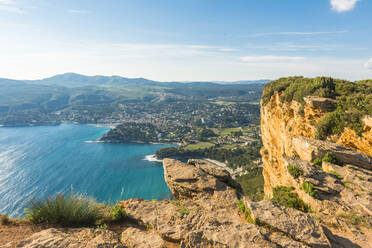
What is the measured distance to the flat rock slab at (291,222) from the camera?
4864 millimetres

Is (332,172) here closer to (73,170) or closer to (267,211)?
(267,211)

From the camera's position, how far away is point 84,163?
77.0 metres

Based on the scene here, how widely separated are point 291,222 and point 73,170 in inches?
3128


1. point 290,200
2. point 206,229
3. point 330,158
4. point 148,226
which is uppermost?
point 330,158

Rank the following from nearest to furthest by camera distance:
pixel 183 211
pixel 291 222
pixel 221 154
A: 1. pixel 291 222
2. pixel 183 211
3. pixel 221 154

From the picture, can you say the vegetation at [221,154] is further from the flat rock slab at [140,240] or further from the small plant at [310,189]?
the flat rock slab at [140,240]

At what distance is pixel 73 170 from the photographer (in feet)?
228

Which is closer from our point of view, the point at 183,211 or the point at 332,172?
the point at 183,211

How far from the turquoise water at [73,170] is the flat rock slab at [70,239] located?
44610 millimetres

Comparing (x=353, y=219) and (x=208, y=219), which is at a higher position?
(x=208, y=219)

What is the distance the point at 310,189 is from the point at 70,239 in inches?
344

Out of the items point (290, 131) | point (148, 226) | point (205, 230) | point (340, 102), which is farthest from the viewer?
point (290, 131)

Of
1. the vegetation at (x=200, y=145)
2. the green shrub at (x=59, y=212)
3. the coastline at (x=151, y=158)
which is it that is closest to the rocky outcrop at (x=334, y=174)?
the green shrub at (x=59, y=212)

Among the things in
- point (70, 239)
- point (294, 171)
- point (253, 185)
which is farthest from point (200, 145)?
point (70, 239)
